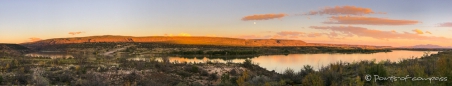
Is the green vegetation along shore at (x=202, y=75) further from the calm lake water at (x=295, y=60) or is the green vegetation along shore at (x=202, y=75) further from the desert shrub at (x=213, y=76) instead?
the calm lake water at (x=295, y=60)

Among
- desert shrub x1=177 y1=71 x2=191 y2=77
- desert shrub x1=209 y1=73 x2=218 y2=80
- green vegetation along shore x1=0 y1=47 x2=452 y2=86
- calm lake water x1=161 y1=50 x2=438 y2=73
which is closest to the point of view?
green vegetation along shore x1=0 y1=47 x2=452 y2=86

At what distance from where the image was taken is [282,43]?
125 m

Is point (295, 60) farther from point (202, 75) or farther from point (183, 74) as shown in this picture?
point (183, 74)

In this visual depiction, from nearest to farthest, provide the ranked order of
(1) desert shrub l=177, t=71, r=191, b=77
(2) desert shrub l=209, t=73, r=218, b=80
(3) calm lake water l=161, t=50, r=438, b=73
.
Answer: (2) desert shrub l=209, t=73, r=218, b=80, (1) desert shrub l=177, t=71, r=191, b=77, (3) calm lake water l=161, t=50, r=438, b=73

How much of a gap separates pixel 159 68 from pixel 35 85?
657cm

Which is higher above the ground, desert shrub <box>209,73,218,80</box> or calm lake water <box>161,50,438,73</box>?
desert shrub <box>209,73,218,80</box>

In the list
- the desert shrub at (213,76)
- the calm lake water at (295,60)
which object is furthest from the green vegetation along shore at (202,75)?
the calm lake water at (295,60)

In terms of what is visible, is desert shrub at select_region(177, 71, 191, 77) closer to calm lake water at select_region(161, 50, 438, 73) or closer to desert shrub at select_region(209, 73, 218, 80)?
desert shrub at select_region(209, 73, 218, 80)

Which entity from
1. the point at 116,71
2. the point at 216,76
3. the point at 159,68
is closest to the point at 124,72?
the point at 116,71

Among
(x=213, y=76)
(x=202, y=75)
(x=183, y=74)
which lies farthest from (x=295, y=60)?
(x=183, y=74)

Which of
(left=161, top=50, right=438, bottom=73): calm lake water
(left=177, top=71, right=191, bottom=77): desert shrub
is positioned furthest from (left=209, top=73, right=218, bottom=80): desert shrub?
(left=161, top=50, right=438, bottom=73): calm lake water

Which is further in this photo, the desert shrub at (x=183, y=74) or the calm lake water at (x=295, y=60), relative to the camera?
the calm lake water at (x=295, y=60)

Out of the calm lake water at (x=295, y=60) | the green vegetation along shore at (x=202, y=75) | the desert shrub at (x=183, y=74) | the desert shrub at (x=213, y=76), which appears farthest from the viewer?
the calm lake water at (x=295, y=60)

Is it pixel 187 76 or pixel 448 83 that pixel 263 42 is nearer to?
pixel 187 76
